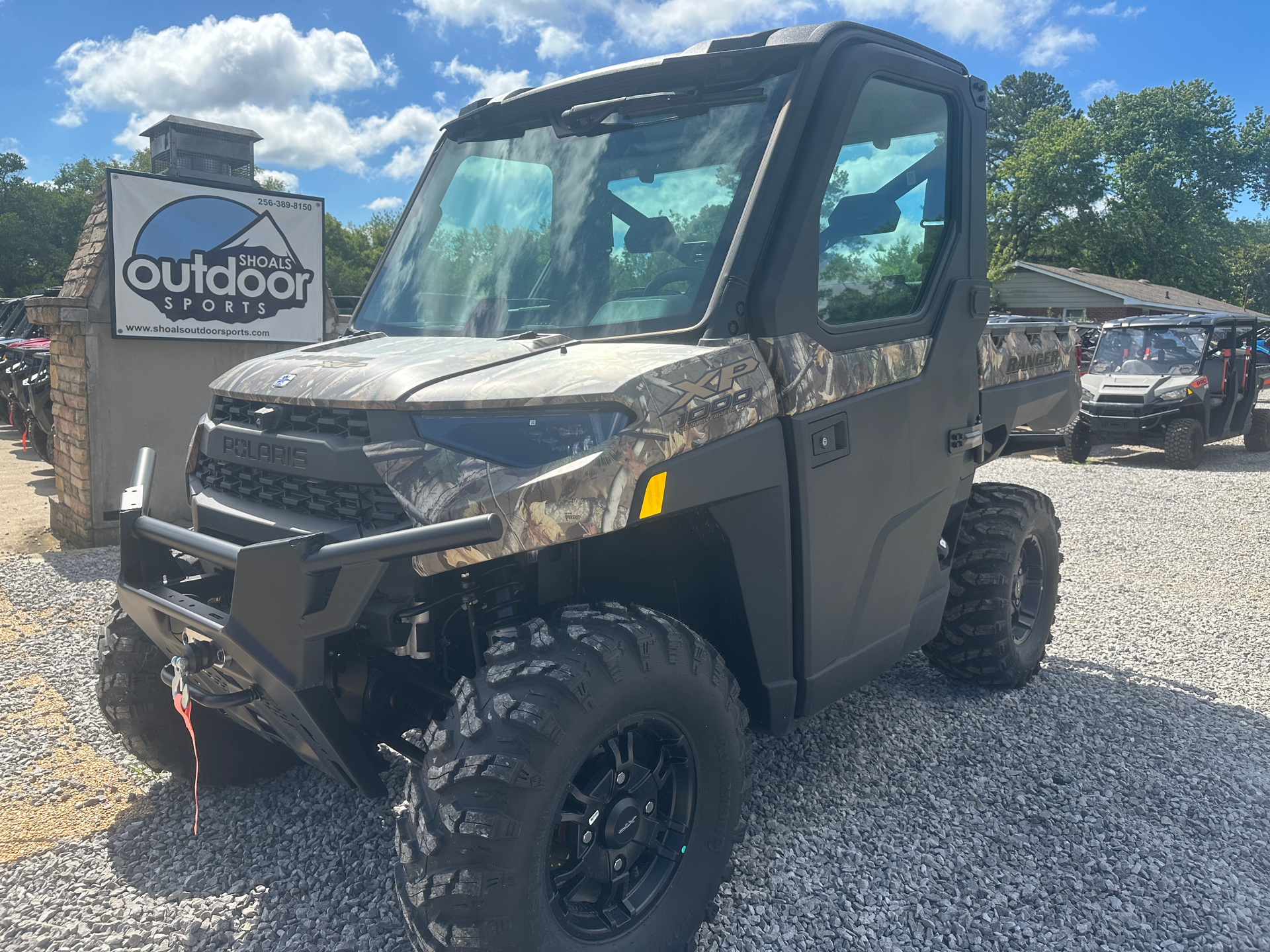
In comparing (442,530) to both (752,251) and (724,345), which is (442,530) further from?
(752,251)

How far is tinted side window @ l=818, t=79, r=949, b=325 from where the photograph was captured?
9.53ft

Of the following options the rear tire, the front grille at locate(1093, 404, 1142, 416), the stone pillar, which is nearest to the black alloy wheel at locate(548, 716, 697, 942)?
the stone pillar

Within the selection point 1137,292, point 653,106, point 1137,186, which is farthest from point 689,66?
point 1137,186

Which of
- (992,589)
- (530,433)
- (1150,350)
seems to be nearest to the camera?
(530,433)

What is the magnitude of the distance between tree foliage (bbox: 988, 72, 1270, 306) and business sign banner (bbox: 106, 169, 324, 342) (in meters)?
44.6

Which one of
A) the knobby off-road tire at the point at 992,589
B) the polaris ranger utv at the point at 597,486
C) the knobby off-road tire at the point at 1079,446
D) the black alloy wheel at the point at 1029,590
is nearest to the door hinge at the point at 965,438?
the polaris ranger utv at the point at 597,486

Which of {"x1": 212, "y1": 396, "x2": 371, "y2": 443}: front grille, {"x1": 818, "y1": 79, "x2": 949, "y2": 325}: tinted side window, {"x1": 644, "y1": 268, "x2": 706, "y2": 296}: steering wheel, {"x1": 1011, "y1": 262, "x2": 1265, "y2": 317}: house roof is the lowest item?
{"x1": 212, "y1": 396, "x2": 371, "y2": 443}: front grille

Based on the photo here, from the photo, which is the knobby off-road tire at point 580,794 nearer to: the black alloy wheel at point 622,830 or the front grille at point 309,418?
the black alloy wheel at point 622,830

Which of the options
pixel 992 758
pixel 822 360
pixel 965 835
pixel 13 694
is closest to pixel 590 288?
pixel 822 360

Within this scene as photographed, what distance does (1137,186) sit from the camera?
Answer: 186 feet

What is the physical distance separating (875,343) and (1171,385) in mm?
13235

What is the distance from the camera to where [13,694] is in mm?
4605

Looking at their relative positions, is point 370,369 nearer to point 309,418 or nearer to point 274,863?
point 309,418

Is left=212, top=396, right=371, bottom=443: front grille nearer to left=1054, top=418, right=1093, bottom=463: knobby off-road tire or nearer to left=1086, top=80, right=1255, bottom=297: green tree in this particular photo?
left=1054, top=418, right=1093, bottom=463: knobby off-road tire
